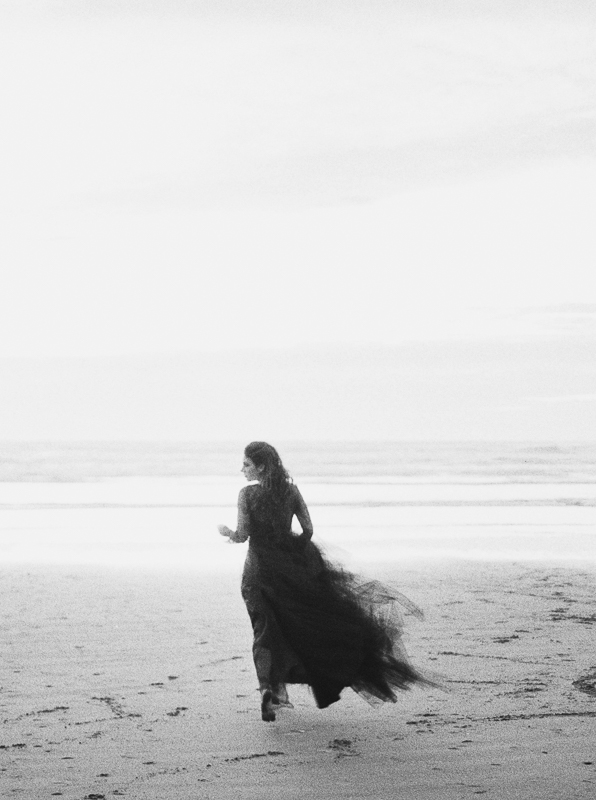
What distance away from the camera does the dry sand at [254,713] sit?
14.0 ft

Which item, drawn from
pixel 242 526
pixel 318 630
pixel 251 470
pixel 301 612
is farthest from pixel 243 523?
pixel 318 630

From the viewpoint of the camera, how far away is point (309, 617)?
5.36 metres

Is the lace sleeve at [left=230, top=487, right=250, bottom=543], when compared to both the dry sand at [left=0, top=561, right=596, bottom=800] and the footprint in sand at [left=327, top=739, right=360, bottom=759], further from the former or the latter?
the footprint in sand at [left=327, top=739, right=360, bottom=759]

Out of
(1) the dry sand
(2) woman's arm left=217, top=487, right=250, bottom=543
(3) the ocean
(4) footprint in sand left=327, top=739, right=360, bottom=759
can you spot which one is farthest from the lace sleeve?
(4) footprint in sand left=327, top=739, right=360, bottom=759

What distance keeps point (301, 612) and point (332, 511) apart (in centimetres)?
1583

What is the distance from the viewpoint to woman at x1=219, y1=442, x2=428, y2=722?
5.31 m

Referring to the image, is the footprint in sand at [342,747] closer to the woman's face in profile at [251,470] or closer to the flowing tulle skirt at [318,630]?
the flowing tulle skirt at [318,630]

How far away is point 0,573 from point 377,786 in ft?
26.2

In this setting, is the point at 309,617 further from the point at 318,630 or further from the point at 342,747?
the point at 342,747

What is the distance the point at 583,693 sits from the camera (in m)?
5.81

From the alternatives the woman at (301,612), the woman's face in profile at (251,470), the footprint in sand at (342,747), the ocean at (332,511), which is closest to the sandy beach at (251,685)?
the footprint in sand at (342,747)

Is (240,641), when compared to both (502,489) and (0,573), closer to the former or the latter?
(0,573)

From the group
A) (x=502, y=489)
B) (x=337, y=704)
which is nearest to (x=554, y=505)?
(x=502, y=489)

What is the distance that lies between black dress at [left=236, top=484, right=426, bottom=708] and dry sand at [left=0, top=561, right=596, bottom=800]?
0.85ft
